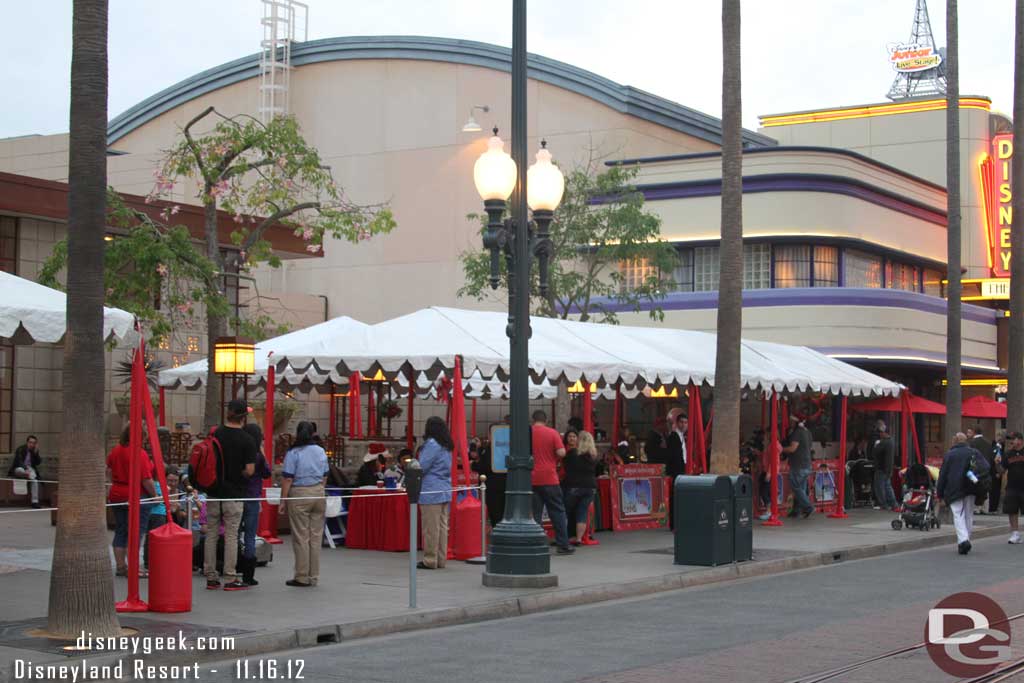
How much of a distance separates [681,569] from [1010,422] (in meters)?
14.3

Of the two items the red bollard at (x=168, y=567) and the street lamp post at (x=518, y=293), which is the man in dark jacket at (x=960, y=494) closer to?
the street lamp post at (x=518, y=293)

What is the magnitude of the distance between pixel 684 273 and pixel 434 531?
20.5m

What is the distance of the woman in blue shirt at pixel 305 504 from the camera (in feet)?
45.3

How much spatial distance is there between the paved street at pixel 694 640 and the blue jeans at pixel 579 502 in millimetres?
3642

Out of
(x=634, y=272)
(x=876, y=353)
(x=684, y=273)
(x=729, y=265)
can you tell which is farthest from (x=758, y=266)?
(x=729, y=265)

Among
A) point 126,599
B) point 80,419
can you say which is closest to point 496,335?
point 126,599

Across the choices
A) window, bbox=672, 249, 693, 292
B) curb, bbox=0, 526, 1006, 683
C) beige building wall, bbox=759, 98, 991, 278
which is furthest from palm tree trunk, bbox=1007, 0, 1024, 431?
beige building wall, bbox=759, 98, 991, 278

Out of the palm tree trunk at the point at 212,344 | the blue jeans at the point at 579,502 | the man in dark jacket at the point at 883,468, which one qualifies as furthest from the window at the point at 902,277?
the palm tree trunk at the point at 212,344

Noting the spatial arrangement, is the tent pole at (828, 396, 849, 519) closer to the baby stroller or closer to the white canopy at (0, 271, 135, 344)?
the baby stroller

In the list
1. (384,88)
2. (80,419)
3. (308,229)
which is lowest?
(80,419)

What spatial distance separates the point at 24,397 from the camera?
25.0 meters

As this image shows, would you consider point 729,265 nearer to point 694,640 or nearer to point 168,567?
point 694,640

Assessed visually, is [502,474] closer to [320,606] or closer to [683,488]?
[683,488]

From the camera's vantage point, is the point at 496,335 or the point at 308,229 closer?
the point at 496,335
